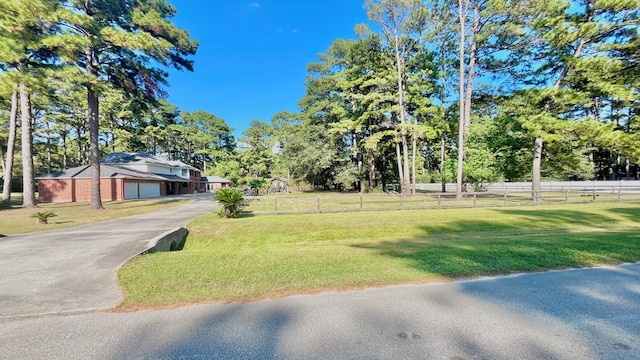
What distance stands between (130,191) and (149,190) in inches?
135

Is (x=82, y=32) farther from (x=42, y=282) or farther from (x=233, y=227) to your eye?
(x=42, y=282)

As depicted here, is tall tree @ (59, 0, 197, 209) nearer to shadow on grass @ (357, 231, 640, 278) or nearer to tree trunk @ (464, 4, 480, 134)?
shadow on grass @ (357, 231, 640, 278)

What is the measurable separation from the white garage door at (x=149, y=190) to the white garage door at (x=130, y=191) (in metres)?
1.05

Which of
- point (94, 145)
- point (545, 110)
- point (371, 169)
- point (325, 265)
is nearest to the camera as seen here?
point (325, 265)

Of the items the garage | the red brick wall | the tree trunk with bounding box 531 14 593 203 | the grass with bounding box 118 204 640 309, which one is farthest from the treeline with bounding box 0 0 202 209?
the tree trunk with bounding box 531 14 593 203

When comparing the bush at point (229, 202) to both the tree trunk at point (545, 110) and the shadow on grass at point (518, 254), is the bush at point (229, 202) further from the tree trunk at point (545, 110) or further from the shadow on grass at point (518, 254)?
the tree trunk at point (545, 110)

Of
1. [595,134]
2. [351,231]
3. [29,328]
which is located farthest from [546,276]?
[595,134]

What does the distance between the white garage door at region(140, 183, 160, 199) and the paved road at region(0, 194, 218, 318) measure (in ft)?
79.4

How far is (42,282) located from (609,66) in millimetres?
26339

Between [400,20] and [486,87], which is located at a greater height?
[400,20]

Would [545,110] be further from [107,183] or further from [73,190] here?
[73,190]

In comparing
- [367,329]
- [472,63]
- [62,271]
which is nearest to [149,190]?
[62,271]

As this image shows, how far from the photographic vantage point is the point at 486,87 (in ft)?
77.4

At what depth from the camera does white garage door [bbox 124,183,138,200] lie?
87.5ft
